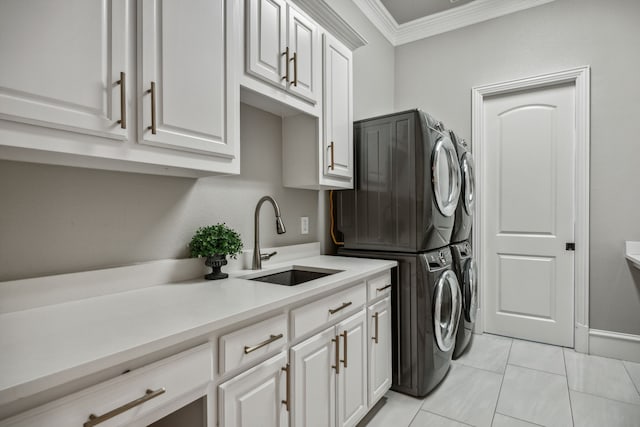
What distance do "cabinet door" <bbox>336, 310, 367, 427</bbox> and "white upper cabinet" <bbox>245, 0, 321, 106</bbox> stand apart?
1.17m

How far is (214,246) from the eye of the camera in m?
1.49

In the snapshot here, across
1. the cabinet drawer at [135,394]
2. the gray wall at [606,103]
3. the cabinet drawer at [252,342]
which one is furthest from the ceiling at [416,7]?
the cabinet drawer at [135,394]

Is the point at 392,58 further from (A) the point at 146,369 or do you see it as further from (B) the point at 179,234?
(A) the point at 146,369

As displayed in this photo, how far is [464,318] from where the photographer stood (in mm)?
2594

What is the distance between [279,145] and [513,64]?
7.91ft

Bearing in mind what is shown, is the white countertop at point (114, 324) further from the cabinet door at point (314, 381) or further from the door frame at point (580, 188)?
the door frame at point (580, 188)

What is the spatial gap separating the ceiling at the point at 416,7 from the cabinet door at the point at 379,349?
9.02ft

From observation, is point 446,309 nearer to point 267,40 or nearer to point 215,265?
point 215,265

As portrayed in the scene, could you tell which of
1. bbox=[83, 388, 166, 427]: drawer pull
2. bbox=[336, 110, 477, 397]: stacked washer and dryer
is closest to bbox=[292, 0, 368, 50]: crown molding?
bbox=[336, 110, 477, 397]: stacked washer and dryer

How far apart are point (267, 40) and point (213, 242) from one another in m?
0.97

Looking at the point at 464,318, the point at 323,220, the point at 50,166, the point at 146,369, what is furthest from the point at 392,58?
the point at 146,369

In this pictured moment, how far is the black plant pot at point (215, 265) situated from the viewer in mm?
1500

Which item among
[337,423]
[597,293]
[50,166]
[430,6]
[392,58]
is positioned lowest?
[337,423]

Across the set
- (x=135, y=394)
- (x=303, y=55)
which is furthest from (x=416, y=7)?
(x=135, y=394)
